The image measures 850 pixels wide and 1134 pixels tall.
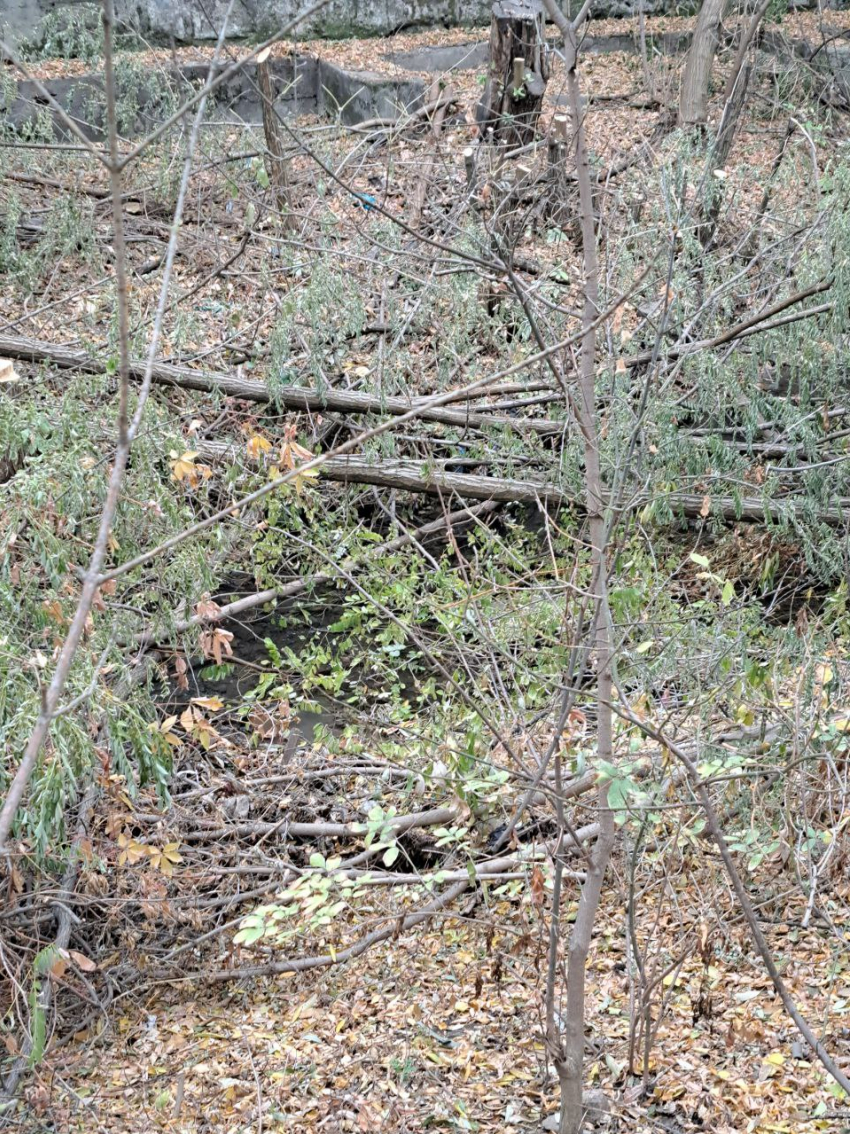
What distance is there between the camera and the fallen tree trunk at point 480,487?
5488 millimetres

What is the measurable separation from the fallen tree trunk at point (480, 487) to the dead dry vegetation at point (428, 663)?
3cm

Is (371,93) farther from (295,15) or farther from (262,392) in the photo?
(262,392)

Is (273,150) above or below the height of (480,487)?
above

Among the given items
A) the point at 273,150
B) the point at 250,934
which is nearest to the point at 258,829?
the point at 250,934

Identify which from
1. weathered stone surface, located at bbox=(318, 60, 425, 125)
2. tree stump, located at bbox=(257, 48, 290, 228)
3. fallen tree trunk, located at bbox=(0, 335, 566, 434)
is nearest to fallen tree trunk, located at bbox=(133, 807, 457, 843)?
fallen tree trunk, located at bbox=(0, 335, 566, 434)

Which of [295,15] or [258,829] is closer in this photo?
[258,829]

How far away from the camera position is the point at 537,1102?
303 centimetres

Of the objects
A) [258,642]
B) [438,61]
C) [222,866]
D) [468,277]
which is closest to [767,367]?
[468,277]

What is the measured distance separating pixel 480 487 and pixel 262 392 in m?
1.29

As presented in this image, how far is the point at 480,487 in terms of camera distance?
5.90 meters

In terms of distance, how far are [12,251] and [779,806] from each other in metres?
6.67

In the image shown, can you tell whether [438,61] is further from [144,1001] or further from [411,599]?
[144,1001]

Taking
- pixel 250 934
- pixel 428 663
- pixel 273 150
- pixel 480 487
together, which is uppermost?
pixel 273 150

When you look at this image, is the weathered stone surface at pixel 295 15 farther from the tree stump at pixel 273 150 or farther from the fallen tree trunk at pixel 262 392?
the fallen tree trunk at pixel 262 392
